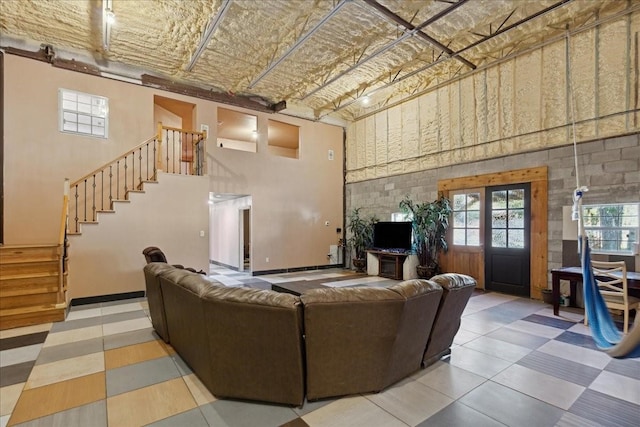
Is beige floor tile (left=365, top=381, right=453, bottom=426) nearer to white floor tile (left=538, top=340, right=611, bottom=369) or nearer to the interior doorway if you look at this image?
white floor tile (left=538, top=340, right=611, bottom=369)

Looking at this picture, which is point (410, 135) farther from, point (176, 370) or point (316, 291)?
point (176, 370)

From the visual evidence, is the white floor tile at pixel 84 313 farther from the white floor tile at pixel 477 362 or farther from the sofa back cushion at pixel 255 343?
the white floor tile at pixel 477 362

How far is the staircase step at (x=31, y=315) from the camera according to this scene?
4.02 meters

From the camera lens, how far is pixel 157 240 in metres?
6.08

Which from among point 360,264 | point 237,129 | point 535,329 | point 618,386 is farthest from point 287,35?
point 618,386

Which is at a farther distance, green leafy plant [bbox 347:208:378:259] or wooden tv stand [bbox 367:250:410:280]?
green leafy plant [bbox 347:208:378:259]

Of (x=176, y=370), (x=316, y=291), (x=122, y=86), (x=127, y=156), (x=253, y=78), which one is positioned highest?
(x=253, y=78)

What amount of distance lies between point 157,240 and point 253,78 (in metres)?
4.22

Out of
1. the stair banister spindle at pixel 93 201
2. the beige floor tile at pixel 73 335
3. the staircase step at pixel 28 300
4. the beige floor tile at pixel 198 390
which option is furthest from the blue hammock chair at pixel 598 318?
the stair banister spindle at pixel 93 201

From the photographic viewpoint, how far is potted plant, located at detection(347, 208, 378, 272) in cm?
875

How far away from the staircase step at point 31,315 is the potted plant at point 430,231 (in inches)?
264

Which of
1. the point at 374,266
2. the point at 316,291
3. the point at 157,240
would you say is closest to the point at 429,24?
the point at 316,291

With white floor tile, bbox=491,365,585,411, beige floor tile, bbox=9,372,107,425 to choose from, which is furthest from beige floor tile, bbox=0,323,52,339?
white floor tile, bbox=491,365,585,411

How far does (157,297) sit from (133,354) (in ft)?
2.00
